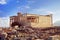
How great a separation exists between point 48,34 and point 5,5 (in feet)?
2.91

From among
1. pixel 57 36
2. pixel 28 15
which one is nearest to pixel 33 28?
pixel 28 15

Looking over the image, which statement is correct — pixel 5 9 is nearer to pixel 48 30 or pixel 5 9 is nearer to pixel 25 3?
pixel 25 3

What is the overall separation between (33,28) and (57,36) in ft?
1.36

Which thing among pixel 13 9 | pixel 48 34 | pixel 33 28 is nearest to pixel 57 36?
pixel 48 34

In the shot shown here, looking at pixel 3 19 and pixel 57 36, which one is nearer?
pixel 57 36

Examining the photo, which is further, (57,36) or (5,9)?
(5,9)

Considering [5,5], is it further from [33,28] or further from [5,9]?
[33,28]

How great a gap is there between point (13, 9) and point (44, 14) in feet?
1.76

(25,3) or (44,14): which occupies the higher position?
(25,3)

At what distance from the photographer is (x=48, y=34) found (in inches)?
111

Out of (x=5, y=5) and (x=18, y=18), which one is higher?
(x=5, y=5)

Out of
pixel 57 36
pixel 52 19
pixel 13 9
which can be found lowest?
pixel 57 36

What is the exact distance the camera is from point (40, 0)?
296 cm

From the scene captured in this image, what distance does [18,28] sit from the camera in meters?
2.92
